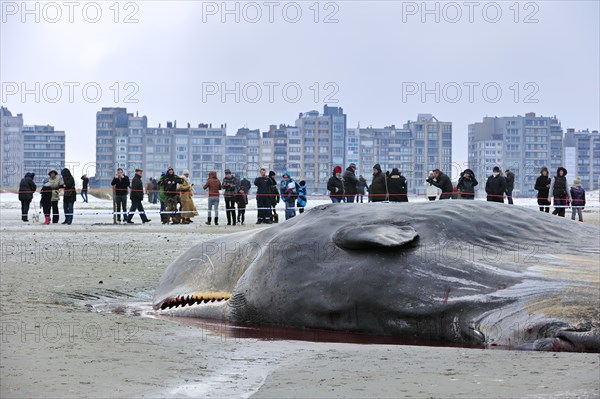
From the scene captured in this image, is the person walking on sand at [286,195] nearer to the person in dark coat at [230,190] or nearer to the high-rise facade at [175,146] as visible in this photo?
the person in dark coat at [230,190]

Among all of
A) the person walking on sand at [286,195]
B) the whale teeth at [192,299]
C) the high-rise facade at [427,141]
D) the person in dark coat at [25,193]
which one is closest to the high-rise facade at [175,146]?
the high-rise facade at [427,141]

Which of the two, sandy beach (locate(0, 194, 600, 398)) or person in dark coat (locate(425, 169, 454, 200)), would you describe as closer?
sandy beach (locate(0, 194, 600, 398))

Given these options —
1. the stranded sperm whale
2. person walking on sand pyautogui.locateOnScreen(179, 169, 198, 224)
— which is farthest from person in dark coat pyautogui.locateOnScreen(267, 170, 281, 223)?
the stranded sperm whale

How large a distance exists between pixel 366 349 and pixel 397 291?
2.46 ft

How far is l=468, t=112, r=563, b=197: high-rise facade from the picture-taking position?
181m

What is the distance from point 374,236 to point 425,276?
536 mm

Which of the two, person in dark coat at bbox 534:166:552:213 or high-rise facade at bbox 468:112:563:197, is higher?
high-rise facade at bbox 468:112:563:197

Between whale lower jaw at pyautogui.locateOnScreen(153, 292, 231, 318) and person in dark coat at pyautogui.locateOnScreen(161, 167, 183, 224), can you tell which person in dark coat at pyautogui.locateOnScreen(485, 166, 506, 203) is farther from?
whale lower jaw at pyautogui.locateOnScreen(153, 292, 231, 318)

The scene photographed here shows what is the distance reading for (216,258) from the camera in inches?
368

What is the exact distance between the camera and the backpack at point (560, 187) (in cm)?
2970

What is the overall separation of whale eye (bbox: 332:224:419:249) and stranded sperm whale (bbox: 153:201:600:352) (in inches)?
0.4

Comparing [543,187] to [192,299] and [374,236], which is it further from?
[374,236]

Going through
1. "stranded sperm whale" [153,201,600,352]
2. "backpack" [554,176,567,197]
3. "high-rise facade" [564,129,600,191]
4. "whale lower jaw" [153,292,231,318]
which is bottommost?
"whale lower jaw" [153,292,231,318]

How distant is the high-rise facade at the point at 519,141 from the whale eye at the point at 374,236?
171m
